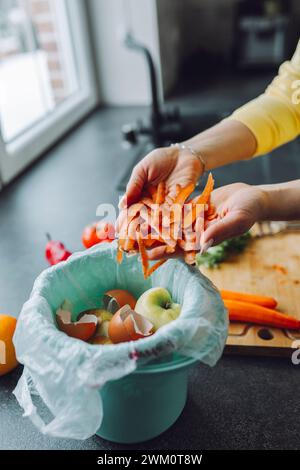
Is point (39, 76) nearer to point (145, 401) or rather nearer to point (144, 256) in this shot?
point (144, 256)

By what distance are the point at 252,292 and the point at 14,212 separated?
0.85 metres

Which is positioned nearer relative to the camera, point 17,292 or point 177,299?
point 177,299

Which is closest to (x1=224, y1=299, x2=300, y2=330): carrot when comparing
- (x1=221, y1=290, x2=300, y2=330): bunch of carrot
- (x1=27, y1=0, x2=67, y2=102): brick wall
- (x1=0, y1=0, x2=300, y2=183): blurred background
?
(x1=221, y1=290, x2=300, y2=330): bunch of carrot

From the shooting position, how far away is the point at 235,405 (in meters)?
0.68

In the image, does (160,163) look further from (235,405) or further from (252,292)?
(235,405)

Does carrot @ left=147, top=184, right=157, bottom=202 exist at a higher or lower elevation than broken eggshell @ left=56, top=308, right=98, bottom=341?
higher

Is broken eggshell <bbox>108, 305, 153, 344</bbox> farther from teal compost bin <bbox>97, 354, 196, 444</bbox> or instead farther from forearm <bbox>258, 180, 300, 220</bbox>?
forearm <bbox>258, 180, 300, 220</bbox>

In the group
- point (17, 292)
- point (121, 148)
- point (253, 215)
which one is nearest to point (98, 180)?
point (121, 148)

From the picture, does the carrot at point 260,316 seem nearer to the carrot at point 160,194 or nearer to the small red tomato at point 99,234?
the carrot at point 160,194

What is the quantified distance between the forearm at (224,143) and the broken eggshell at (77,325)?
16.5 inches

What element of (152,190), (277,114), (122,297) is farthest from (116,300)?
(277,114)

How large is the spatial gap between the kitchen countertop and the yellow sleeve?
469 mm

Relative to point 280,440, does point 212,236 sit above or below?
above

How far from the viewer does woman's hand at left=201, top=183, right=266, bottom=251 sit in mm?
628
